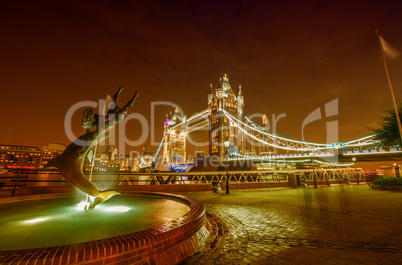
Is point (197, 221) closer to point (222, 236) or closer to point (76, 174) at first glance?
point (222, 236)

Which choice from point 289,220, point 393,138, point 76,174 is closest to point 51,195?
point 76,174

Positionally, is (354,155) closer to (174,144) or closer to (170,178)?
(170,178)

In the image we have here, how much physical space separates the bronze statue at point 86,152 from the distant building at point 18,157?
127719mm

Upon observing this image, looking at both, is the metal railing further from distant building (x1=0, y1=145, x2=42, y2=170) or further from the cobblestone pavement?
distant building (x1=0, y1=145, x2=42, y2=170)

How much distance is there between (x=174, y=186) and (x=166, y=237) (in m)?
9.78

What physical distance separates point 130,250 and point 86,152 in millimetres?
4017

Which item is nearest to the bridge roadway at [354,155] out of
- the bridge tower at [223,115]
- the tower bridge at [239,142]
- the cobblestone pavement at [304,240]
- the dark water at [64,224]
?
the tower bridge at [239,142]

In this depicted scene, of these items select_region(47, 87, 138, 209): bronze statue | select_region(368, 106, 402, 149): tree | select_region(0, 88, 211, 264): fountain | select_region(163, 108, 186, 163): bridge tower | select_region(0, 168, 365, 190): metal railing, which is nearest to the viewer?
select_region(0, 88, 211, 264): fountain

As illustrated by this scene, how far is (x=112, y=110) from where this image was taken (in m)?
5.93

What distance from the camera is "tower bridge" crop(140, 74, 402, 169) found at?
150 feet

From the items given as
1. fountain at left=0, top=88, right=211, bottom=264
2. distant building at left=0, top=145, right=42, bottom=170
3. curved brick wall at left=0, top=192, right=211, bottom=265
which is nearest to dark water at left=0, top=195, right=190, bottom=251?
fountain at left=0, top=88, right=211, bottom=264

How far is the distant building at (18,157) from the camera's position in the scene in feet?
336

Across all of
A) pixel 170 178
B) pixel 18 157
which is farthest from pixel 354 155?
pixel 18 157

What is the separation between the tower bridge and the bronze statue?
26407 mm
